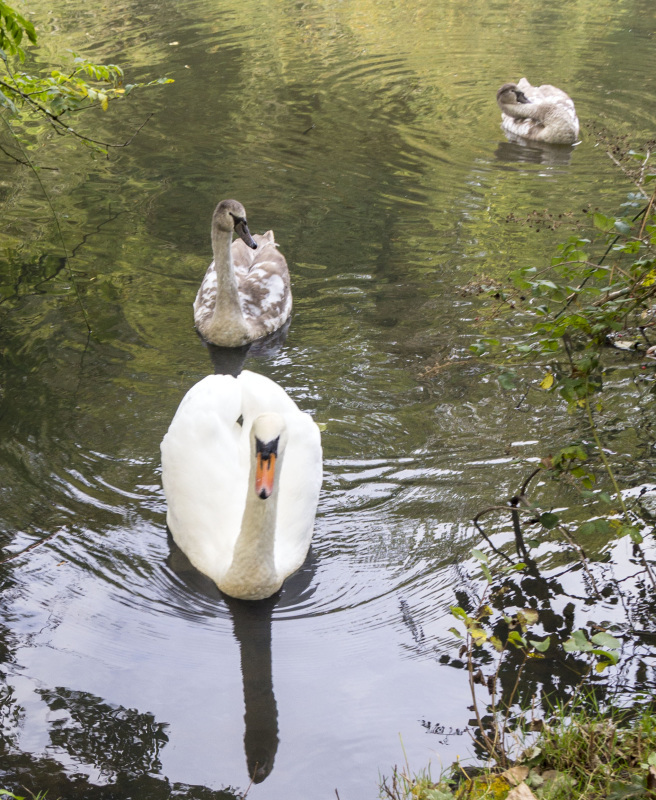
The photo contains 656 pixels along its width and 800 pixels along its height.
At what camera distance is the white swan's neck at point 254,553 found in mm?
4699

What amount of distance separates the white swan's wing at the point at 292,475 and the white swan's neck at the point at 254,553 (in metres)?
0.17

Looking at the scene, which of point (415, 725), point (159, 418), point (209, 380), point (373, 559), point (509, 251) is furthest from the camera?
point (509, 251)

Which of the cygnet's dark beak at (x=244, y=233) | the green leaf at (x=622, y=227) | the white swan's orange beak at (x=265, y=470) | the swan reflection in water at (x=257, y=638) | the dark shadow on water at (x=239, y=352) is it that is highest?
the cygnet's dark beak at (x=244, y=233)

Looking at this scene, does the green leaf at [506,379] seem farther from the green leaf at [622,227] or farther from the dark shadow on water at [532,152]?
the dark shadow on water at [532,152]

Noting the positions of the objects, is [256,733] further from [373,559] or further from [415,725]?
[373,559]

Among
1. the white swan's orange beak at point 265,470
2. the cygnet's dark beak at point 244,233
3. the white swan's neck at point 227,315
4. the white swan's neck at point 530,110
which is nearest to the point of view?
the white swan's orange beak at point 265,470

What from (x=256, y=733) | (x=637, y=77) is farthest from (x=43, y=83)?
(x=637, y=77)

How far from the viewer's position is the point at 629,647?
4434 mm

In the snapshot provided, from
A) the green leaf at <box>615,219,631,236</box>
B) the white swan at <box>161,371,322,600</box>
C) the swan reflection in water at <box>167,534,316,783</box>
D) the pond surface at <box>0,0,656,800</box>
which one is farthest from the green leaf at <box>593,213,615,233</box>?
the swan reflection in water at <box>167,534,316,783</box>

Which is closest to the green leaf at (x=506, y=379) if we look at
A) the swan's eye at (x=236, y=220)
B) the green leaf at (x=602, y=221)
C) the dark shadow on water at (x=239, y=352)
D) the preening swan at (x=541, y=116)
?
the green leaf at (x=602, y=221)

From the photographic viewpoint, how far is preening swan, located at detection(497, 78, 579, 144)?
12.1 m

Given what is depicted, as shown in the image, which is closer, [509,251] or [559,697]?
[559,697]

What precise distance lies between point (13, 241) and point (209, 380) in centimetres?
494

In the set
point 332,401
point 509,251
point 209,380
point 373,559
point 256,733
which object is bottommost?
point 256,733
